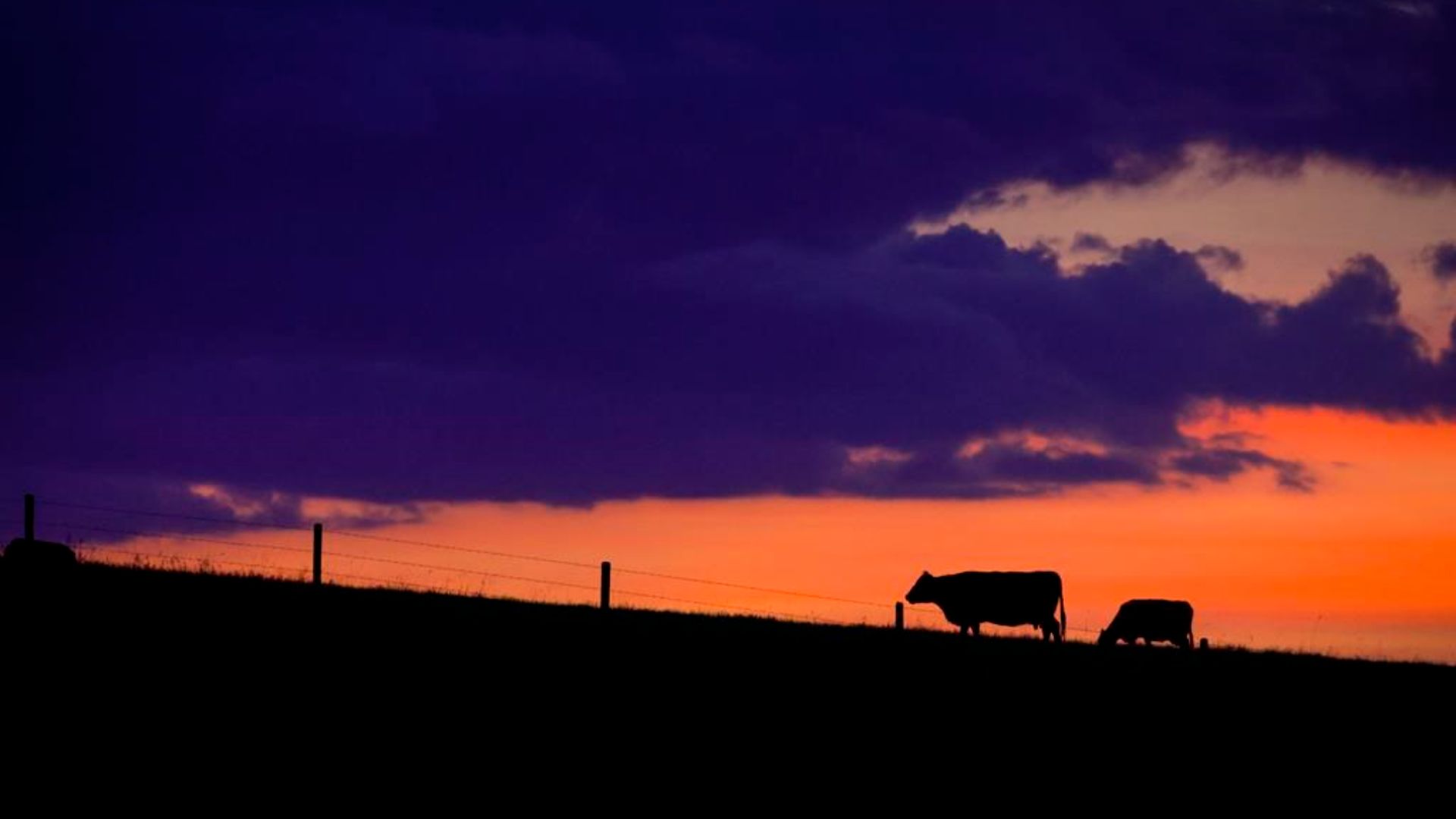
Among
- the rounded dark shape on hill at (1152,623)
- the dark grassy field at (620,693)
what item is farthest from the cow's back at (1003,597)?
the dark grassy field at (620,693)

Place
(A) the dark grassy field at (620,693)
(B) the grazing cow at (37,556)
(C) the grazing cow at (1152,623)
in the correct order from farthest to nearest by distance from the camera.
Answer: (C) the grazing cow at (1152,623) → (B) the grazing cow at (37,556) → (A) the dark grassy field at (620,693)

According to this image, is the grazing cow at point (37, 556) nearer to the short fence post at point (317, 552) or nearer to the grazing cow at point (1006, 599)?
the short fence post at point (317, 552)

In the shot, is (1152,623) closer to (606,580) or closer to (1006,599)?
(1006,599)

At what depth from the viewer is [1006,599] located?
40.8 m

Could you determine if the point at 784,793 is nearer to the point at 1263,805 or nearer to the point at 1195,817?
the point at 1195,817

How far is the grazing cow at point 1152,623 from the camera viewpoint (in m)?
46.3

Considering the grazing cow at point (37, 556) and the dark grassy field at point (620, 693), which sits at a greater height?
the grazing cow at point (37, 556)

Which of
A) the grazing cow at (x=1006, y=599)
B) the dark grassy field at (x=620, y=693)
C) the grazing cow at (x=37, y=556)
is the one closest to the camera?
the dark grassy field at (x=620, y=693)

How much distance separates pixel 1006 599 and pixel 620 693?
81.0 ft

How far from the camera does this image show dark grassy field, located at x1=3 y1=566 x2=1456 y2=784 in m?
15.2

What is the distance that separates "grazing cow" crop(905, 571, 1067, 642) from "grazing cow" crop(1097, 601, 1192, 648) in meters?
5.70

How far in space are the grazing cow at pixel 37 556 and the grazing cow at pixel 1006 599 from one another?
21.6 metres

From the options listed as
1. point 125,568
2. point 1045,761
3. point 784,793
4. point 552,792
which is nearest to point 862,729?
point 1045,761

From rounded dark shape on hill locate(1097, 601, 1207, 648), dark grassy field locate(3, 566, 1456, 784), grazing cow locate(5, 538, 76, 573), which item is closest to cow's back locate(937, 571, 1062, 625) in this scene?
rounded dark shape on hill locate(1097, 601, 1207, 648)
